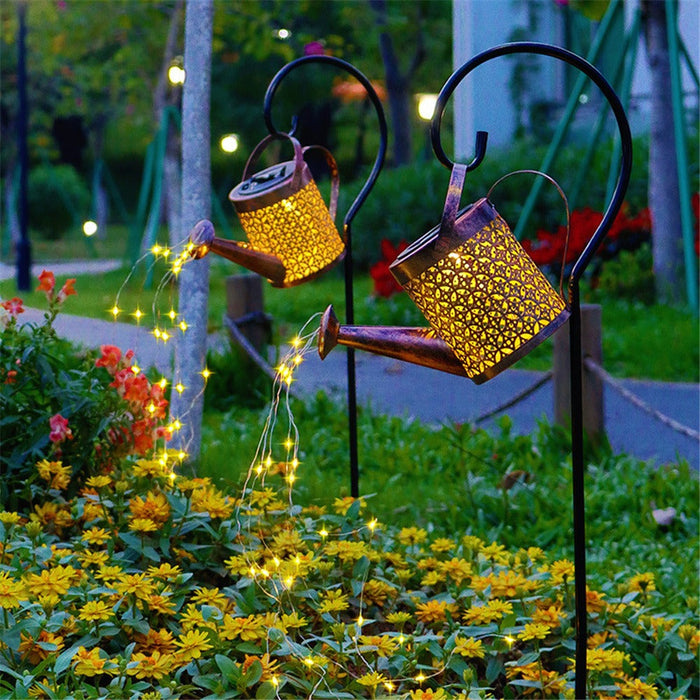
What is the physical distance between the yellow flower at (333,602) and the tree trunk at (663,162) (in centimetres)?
551

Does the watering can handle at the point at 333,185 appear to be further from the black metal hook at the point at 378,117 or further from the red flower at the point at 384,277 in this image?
the red flower at the point at 384,277

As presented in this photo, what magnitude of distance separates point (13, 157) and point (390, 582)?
21.4 meters

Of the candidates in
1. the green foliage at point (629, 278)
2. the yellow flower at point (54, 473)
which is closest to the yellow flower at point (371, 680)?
the yellow flower at point (54, 473)

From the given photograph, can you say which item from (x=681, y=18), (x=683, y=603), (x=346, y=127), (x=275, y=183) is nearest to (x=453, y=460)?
(x=683, y=603)

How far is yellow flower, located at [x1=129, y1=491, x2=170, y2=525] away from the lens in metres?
2.44

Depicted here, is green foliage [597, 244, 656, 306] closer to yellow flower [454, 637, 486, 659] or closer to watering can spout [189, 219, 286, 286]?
watering can spout [189, 219, 286, 286]

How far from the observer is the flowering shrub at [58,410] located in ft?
8.88

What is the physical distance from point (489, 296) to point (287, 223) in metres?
0.81

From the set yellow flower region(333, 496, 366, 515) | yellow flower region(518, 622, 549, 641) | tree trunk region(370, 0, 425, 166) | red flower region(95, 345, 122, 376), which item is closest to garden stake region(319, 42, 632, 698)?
yellow flower region(518, 622, 549, 641)

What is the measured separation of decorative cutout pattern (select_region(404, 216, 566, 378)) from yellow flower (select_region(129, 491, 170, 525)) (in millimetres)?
955

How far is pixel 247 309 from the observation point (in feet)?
18.7

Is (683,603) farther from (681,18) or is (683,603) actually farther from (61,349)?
(681,18)

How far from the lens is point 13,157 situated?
872 inches

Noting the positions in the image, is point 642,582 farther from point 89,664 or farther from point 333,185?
point 89,664
